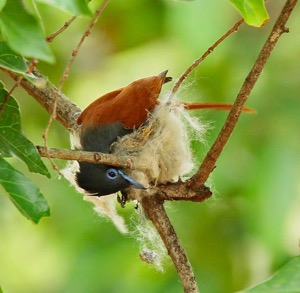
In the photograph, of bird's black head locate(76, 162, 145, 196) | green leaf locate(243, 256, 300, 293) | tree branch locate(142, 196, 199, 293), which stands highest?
bird's black head locate(76, 162, 145, 196)

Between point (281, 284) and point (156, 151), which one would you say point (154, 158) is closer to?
point (156, 151)

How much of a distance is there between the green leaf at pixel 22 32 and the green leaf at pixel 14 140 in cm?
53

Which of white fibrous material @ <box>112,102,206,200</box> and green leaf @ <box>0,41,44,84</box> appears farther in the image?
white fibrous material @ <box>112,102,206,200</box>

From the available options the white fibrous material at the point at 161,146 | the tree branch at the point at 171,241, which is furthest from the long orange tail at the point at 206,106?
the tree branch at the point at 171,241

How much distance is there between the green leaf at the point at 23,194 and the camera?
1463 millimetres

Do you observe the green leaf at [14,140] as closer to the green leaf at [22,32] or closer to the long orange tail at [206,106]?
the green leaf at [22,32]

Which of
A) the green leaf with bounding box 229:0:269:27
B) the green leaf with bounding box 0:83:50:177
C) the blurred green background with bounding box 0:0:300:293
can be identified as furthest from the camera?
the blurred green background with bounding box 0:0:300:293

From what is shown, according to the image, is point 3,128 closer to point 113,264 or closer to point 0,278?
point 113,264

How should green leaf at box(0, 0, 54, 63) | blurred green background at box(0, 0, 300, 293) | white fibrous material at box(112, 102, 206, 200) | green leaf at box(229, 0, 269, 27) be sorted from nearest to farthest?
green leaf at box(0, 0, 54, 63) < green leaf at box(229, 0, 269, 27) < white fibrous material at box(112, 102, 206, 200) < blurred green background at box(0, 0, 300, 293)

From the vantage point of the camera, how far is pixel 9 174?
152 centimetres

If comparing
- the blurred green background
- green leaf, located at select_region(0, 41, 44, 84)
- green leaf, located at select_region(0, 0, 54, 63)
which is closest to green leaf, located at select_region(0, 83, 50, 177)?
green leaf, located at select_region(0, 41, 44, 84)

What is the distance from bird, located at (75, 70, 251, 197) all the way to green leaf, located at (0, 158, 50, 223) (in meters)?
0.62

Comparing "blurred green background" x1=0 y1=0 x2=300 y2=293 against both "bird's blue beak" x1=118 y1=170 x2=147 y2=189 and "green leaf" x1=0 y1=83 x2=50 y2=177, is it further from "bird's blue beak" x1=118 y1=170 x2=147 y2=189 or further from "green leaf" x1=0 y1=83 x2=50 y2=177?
"green leaf" x1=0 y1=83 x2=50 y2=177

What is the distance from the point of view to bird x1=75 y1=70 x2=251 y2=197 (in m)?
2.16
